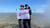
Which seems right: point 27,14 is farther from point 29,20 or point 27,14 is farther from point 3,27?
point 3,27

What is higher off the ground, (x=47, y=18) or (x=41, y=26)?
(x=47, y=18)

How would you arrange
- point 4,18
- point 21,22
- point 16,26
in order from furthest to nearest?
point 4,18, point 16,26, point 21,22

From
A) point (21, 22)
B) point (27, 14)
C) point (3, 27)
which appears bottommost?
point (3, 27)

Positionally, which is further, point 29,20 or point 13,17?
point 13,17

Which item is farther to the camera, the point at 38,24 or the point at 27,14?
the point at 38,24

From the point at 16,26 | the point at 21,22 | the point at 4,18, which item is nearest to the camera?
the point at 21,22

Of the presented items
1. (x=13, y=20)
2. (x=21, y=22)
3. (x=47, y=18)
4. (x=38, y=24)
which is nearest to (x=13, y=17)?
(x=13, y=20)

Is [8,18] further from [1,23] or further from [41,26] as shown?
[41,26]

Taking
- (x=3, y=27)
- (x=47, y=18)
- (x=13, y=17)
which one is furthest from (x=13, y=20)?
(x=47, y=18)

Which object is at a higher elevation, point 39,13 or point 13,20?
point 39,13
